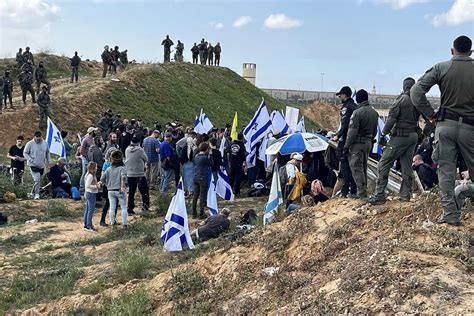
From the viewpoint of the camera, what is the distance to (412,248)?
5.24 m

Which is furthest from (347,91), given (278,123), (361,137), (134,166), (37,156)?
(278,123)

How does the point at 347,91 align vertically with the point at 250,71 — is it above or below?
below

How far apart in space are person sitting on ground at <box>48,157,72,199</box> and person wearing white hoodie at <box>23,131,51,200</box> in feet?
0.99

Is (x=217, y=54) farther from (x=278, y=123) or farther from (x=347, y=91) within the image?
(x=347, y=91)

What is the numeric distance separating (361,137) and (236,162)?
7.54m

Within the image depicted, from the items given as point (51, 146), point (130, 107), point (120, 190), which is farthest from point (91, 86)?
point (120, 190)

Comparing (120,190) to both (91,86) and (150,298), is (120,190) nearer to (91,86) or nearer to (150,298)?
(150,298)

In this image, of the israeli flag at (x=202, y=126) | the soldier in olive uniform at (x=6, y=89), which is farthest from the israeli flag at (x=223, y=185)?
the soldier in olive uniform at (x=6, y=89)

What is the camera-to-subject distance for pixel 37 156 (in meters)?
13.3

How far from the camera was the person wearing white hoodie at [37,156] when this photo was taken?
13242 millimetres

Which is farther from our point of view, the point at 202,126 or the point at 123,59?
the point at 123,59

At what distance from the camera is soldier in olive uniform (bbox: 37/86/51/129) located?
20.0 metres

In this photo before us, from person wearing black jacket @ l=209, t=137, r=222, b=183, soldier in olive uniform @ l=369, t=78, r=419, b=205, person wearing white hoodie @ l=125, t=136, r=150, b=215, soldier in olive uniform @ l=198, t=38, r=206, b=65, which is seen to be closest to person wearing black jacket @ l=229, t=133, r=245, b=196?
person wearing black jacket @ l=209, t=137, r=222, b=183

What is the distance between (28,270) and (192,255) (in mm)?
2725
